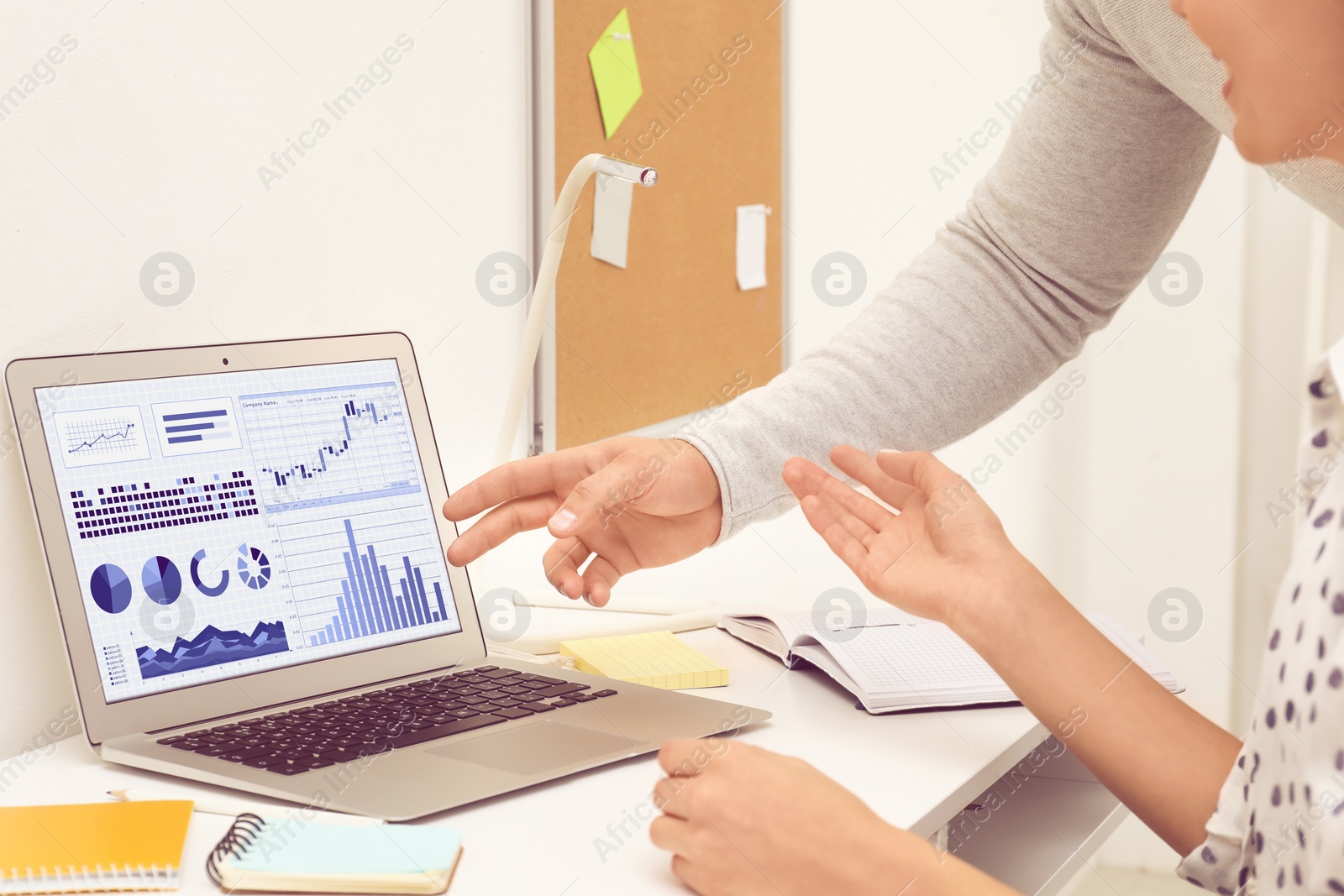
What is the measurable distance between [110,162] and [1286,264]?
6.08ft

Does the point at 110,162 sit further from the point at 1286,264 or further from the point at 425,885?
the point at 1286,264

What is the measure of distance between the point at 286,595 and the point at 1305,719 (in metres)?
0.59

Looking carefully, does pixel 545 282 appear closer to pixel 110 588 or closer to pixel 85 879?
pixel 110 588

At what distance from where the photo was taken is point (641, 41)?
149 cm

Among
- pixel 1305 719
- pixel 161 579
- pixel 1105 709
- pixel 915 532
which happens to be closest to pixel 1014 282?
pixel 915 532

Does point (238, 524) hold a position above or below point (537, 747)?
above

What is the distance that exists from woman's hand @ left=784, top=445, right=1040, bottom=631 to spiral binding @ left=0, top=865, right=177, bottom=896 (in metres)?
0.45

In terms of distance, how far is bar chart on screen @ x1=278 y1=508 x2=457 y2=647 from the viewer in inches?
30.0

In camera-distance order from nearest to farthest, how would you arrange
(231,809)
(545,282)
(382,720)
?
(231,809), (382,720), (545,282)

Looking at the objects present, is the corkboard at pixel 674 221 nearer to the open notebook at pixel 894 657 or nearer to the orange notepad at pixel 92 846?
the open notebook at pixel 894 657

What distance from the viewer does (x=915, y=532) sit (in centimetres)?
75

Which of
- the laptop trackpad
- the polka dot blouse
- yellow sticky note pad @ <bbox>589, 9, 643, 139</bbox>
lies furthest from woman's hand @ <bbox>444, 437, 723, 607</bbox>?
yellow sticky note pad @ <bbox>589, 9, 643, 139</bbox>

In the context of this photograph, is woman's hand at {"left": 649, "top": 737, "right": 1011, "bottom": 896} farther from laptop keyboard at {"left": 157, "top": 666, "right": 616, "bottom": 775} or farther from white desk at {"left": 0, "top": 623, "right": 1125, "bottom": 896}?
laptop keyboard at {"left": 157, "top": 666, "right": 616, "bottom": 775}

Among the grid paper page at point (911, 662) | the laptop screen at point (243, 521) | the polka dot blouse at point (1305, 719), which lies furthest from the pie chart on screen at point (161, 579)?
the polka dot blouse at point (1305, 719)
